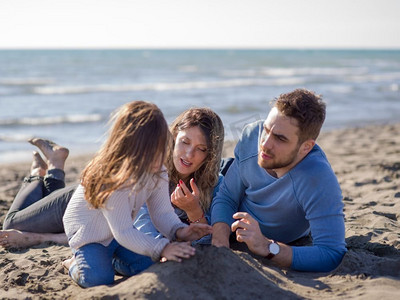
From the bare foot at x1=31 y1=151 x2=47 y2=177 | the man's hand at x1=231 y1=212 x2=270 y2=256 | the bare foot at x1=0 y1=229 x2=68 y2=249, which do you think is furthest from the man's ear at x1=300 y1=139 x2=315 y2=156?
the bare foot at x1=31 y1=151 x2=47 y2=177

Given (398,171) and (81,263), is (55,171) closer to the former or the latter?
(81,263)

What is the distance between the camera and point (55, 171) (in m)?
5.01

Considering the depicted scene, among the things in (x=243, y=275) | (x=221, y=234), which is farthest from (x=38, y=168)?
(x=243, y=275)

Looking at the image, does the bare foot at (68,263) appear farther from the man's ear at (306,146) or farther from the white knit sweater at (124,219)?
the man's ear at (306,146)

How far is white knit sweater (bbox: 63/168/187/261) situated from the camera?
3004 mm

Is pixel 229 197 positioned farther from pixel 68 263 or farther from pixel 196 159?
pixel 68 263

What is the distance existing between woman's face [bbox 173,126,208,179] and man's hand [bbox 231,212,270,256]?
790 mm

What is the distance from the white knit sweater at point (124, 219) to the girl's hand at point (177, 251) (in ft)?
0.14

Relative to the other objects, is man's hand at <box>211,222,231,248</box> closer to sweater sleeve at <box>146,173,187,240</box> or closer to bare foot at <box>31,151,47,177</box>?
sweater sleeve at <box>146,173,187,240</box>

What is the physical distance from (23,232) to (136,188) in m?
1.86

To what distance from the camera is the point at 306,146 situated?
132 inches

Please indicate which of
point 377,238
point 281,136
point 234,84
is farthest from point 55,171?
point 234,84

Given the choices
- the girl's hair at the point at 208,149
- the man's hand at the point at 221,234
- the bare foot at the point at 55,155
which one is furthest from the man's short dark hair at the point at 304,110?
the bare foot at the point at 55,155

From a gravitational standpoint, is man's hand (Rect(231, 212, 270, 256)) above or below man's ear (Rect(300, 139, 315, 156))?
below
